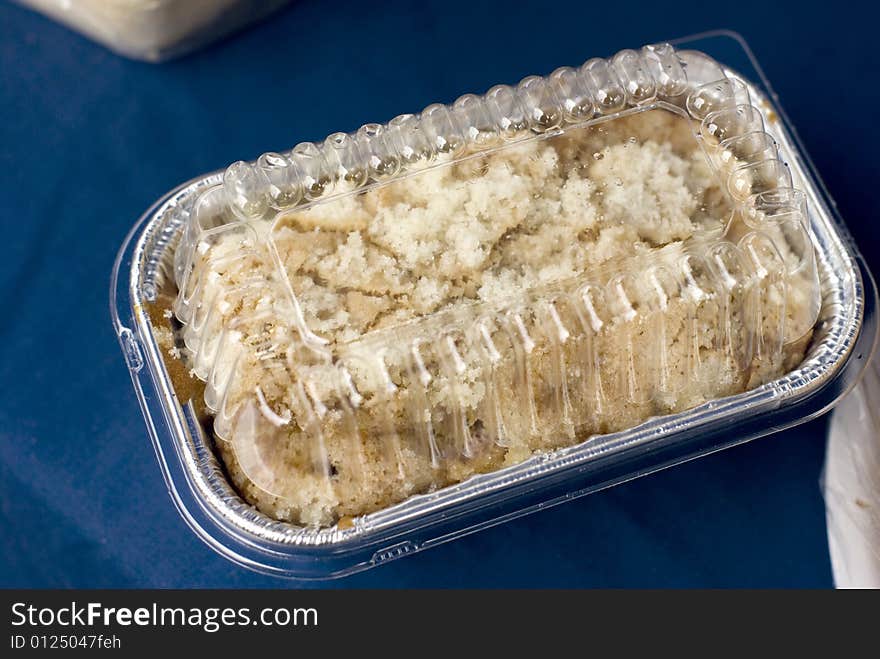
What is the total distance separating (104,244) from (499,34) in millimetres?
1111

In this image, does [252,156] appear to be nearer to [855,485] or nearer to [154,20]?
[154,20]

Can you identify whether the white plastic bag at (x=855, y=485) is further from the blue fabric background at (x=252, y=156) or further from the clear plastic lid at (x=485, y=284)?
the clear plastic lid at (x=485, y=284)

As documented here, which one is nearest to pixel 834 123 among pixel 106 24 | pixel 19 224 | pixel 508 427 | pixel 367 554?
pixel 508 427

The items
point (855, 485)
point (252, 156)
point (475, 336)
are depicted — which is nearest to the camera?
point (475, 336)

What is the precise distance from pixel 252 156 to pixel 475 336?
0.86 m

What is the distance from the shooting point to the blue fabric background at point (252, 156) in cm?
186

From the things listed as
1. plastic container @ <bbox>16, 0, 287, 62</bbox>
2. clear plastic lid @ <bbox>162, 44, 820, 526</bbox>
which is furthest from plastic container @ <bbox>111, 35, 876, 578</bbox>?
plastic container @ <bbox>16, 0, 287, 62</bbox>

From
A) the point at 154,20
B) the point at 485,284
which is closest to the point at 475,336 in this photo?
the point at 485,284

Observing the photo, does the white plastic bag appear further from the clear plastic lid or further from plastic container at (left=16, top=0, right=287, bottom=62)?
plastic container at (left=16, top=0, right=287, bottom=62)

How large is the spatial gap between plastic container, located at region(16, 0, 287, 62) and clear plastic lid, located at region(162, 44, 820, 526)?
554 millimetres

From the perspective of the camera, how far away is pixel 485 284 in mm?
1595

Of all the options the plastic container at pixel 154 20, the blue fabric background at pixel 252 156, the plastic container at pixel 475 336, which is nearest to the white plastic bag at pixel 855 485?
the blue fabric background at pixel 252 156

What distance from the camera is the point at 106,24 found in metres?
2.01

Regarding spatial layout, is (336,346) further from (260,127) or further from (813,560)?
(813,560)
